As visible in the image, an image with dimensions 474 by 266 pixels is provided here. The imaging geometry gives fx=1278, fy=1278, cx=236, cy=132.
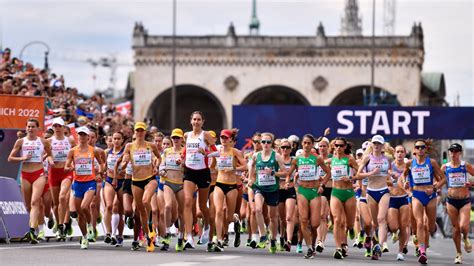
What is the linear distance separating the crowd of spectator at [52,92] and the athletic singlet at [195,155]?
9137 mm

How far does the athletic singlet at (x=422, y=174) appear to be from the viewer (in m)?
21.8

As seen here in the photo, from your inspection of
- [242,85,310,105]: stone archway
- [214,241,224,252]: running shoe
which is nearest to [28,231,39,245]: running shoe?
[214,241,224,252]: running shoe

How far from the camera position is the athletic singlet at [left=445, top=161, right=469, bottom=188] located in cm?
2183

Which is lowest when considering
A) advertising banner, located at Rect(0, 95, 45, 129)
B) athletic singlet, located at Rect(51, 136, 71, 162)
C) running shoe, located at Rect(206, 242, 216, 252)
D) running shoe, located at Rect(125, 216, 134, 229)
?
running shoe, located at Rect(206, 242, 216, 252)

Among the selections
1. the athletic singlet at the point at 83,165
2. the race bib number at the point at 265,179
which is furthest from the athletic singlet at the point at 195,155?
the athletic singlet at the point at 83,165

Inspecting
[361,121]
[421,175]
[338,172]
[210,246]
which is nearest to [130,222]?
[210,246]

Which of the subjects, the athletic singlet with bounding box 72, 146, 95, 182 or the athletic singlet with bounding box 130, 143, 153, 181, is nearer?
the athletic singlet with bounding box 130, 143, 153, 181

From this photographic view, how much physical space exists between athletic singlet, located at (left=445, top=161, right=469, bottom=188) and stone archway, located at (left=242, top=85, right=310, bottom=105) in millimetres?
63520

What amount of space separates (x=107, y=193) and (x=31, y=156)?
1589 millimetres

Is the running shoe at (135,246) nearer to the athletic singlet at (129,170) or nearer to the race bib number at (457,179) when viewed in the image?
the athletic singlet at (129,170)

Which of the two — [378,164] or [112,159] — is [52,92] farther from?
[378,164]

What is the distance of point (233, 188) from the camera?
22.7m

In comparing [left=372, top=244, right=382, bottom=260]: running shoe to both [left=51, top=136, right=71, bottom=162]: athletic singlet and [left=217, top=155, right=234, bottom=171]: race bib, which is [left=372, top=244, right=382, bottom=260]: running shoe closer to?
[left=217, top=155, right=234, bottom=171]: race bib

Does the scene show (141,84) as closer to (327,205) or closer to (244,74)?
(244,74)
